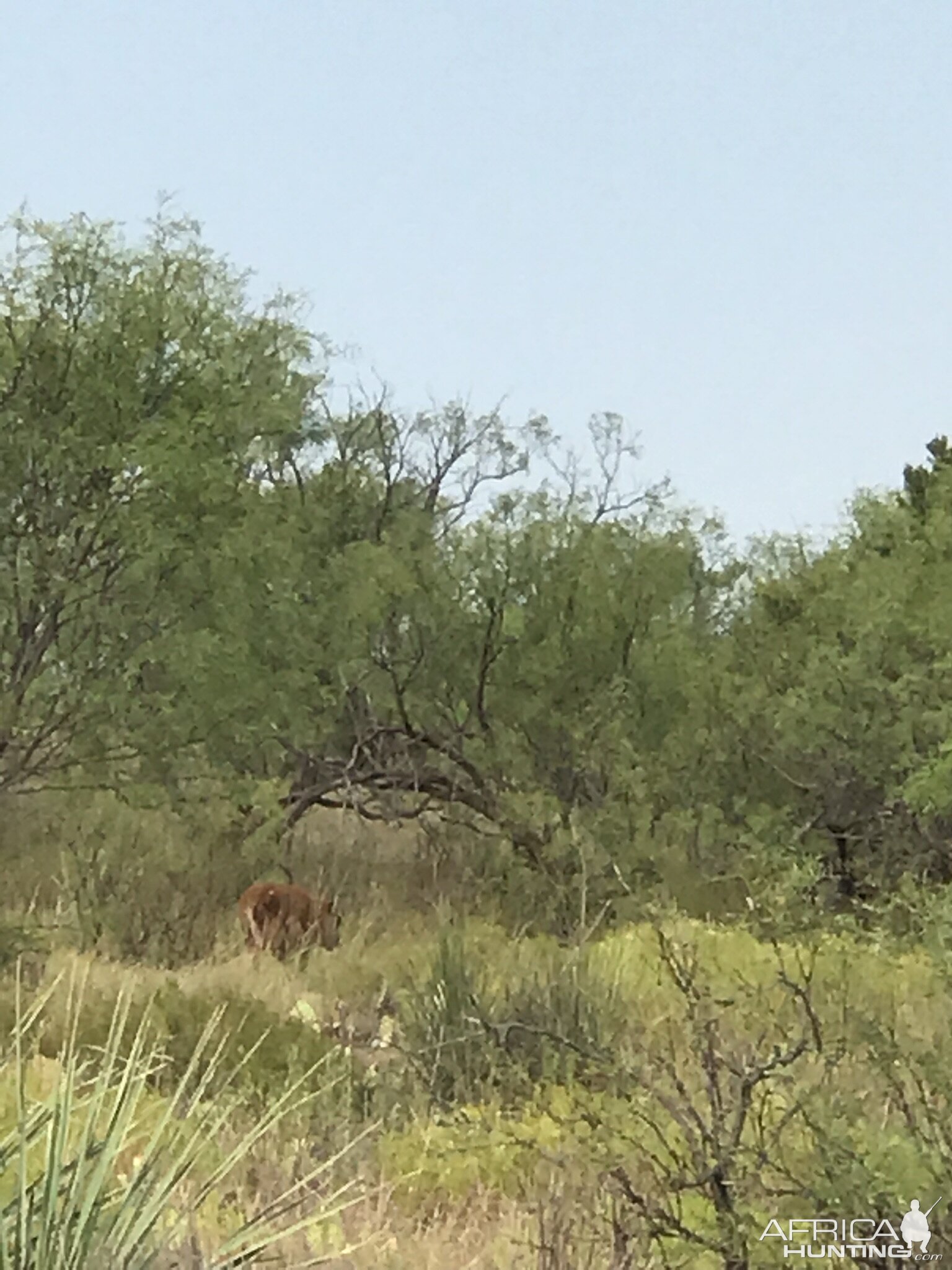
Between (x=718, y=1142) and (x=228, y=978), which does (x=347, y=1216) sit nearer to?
(x=718, y=1142)

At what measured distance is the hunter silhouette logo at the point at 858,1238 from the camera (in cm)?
332

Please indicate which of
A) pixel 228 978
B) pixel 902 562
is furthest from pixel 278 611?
pixel 902 562

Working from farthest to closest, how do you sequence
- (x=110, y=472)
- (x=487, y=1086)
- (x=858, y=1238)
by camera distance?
1. (x=110, y=472)
2. (x=487, y=1086)
3. (x=858, y=1238)

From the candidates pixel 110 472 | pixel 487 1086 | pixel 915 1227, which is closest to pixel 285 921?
pixel 110 472

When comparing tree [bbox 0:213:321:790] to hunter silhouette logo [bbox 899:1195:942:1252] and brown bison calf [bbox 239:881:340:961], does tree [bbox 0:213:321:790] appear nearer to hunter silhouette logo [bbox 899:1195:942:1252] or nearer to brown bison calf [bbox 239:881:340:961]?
brown bison calf [bbox 239:881:340:961]

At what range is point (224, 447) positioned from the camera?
9.44m

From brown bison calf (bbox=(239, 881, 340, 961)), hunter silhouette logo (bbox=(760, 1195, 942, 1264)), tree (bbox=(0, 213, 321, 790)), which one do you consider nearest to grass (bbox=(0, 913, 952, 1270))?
hunter silhouette logo (bbox=(760, 1195, 942, 1264))

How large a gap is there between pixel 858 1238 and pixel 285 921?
651 centimetres

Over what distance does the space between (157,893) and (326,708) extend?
78.5 inches

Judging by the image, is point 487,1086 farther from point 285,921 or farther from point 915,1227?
point 285,921

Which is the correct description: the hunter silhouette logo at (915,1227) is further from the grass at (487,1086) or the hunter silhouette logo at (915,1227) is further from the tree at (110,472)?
the tree at (110,472)

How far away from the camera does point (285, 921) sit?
9.55m

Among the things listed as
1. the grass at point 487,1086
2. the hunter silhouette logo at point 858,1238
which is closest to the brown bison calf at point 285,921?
the grass at point 487,1086

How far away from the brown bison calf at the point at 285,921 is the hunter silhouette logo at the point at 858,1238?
601 centimetres
